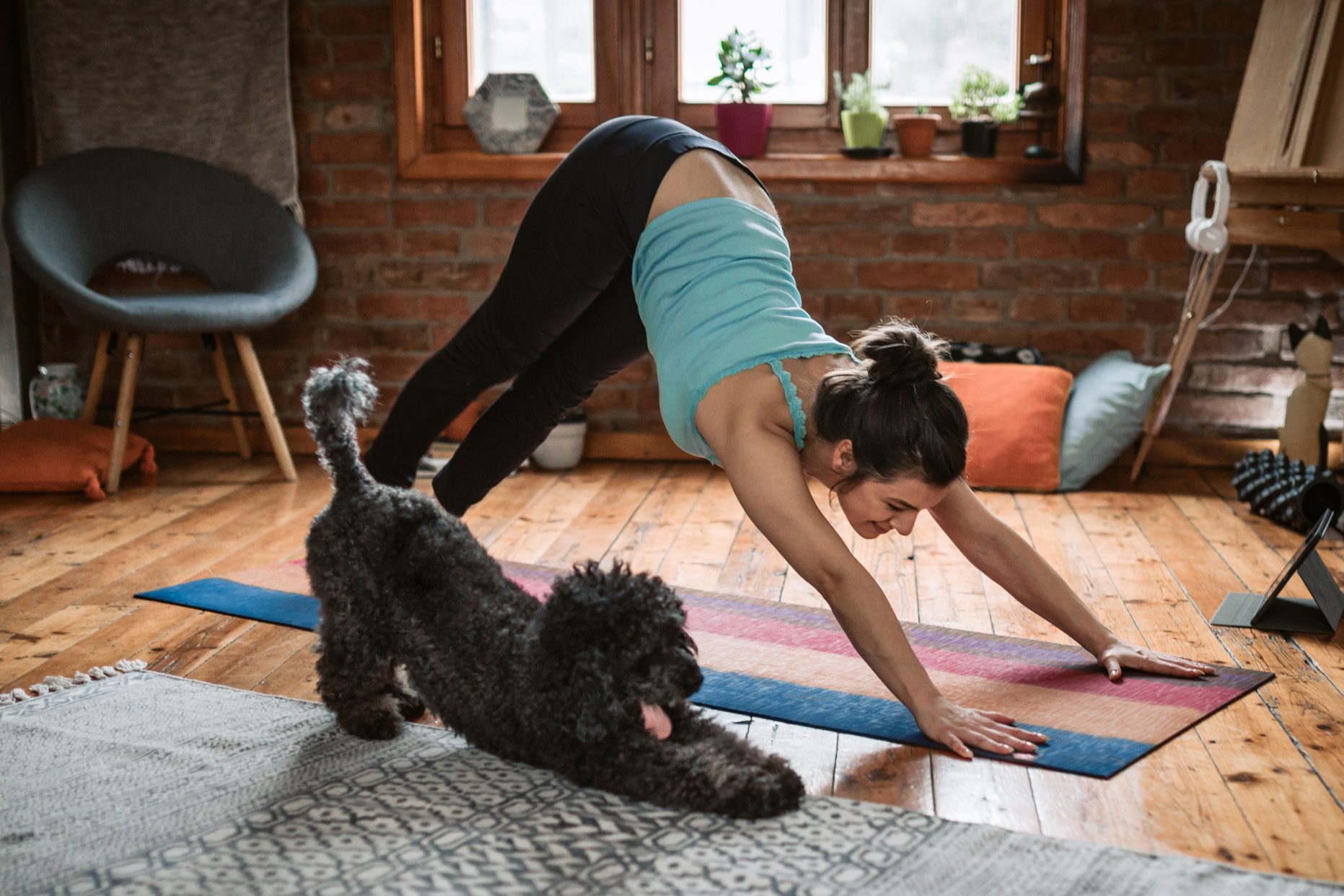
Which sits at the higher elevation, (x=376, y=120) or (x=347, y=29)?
(x=347, y=29)

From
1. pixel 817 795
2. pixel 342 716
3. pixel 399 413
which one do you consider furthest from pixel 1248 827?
pixel 399 413

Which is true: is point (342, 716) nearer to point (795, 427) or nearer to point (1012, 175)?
point (795, 427)

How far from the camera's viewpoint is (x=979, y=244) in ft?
11.9

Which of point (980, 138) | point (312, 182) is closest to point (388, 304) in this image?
Result: point (312, 182)

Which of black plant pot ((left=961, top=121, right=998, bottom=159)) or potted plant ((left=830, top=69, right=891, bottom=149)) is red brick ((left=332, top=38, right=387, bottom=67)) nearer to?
potted plant ((left=830, top=69, right=891, bottom=149))

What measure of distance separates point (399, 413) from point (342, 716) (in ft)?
2.32

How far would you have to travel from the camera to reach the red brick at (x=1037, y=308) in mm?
3637

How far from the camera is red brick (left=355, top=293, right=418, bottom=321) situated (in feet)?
12.7

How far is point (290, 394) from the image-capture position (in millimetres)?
3932

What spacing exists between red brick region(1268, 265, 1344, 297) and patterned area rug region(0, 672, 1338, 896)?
107 inches

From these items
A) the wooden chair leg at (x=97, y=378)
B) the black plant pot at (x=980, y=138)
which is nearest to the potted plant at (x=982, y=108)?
the black plant pot at (x=980, y=138)

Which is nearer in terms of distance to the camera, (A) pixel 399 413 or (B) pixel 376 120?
(A) pixel 399 413

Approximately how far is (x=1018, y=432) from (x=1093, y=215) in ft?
2.53

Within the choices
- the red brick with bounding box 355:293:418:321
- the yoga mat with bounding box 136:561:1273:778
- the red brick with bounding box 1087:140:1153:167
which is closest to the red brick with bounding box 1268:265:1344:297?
the red brick with bounding box 1087:140:1153:167
